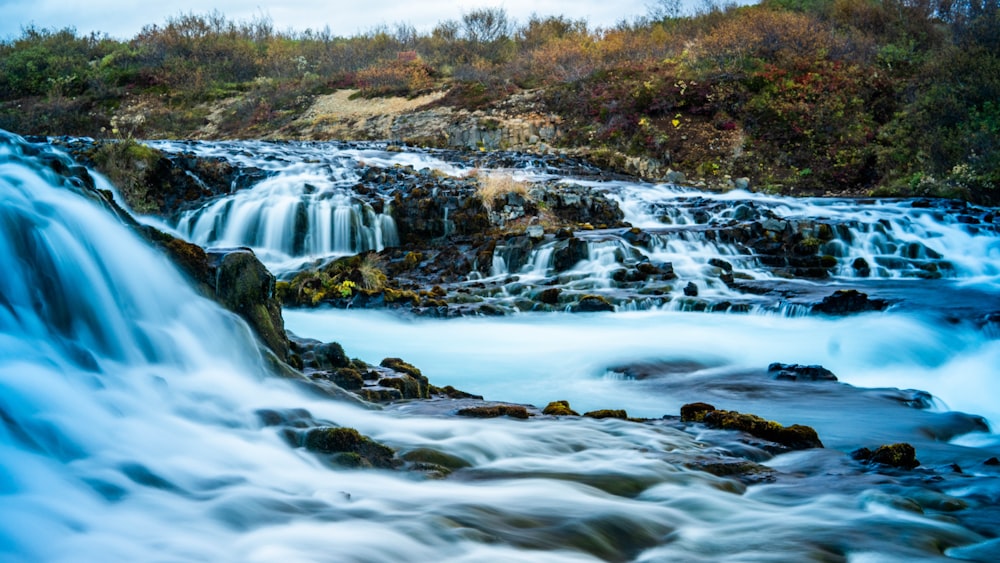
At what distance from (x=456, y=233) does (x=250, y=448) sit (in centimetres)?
1100

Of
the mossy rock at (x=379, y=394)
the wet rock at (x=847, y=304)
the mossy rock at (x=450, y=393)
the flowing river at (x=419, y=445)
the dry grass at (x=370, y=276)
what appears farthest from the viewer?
the dry grass at (x=370, y=276)

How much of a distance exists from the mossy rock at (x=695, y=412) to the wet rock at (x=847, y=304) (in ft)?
18.4

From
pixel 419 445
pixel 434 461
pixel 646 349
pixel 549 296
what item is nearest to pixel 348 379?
pixel 419 445

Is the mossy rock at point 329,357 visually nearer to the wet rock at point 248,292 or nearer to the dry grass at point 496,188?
the wet rock at point 248,292

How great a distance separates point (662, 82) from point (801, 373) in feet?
63.1

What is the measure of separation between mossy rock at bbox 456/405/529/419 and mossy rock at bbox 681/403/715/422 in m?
1.09

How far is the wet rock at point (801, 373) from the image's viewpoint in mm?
7121

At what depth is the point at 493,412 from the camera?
17.2 ft

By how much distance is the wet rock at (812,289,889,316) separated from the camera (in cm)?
1021

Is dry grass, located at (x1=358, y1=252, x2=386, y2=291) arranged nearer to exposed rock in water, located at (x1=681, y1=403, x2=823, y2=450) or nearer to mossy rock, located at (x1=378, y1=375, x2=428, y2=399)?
mossy rock, located at (x1=378, y1=375, x2=428, y2=399)

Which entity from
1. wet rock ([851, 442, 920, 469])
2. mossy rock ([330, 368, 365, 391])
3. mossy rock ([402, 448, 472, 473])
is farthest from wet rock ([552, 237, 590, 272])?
mossy rock ([402, 448, 472, 473])

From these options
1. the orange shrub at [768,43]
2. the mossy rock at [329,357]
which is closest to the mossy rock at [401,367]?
the mossy rock at [329,357]

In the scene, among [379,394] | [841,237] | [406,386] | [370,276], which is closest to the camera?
[379,394]

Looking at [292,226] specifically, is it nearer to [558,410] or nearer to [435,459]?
[558,410]
